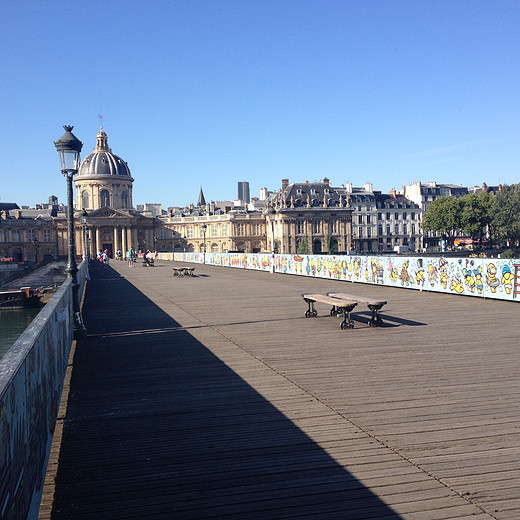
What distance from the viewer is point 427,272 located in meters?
21.9

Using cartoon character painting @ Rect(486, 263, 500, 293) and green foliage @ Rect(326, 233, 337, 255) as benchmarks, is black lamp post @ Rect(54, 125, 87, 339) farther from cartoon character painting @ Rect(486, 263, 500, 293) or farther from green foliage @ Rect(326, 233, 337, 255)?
green foliage @ Rect(326, 233, 337, 255)

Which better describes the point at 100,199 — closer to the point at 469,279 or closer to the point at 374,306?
the point at 469,279

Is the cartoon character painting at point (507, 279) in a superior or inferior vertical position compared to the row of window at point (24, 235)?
inferior

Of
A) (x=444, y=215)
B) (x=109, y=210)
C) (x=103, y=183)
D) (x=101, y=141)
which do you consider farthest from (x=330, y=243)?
(x=101, y=141)

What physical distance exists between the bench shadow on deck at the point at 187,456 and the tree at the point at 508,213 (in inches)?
2929

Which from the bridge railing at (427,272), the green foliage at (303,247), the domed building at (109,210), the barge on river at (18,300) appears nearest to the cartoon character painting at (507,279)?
the bridge railing at (427,272)

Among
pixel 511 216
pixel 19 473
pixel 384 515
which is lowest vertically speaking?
pixel 384 515

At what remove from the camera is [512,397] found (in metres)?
7.17

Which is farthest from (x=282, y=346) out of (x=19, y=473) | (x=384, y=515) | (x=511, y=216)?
(x=511, y=216)

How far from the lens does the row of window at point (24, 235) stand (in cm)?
11575

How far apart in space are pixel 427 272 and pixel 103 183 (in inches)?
4271

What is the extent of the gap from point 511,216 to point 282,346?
73070mm

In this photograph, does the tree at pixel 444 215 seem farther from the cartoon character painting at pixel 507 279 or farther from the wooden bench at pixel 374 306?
the wooden bench at pixel 374 306

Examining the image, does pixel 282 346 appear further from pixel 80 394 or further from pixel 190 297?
pixel 190 297
